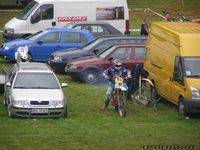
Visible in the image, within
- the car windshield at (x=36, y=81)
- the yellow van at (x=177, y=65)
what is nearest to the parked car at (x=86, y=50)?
the yellow van at (x=177, y=65)

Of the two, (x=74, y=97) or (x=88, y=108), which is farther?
(x=74, y=97)

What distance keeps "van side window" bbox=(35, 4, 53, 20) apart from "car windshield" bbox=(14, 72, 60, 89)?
13.7 m

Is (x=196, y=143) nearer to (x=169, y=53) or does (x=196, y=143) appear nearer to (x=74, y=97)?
(x=169, y=53)

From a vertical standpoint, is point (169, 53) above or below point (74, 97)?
above

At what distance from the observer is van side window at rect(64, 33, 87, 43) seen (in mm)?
28602

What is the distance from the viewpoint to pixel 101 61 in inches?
974

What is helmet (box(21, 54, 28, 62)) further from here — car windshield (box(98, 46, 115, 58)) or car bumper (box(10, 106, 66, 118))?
car bumper (box(10, 106, 66, 118))

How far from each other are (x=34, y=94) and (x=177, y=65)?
4.24 metres

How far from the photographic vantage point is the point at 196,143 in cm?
1605

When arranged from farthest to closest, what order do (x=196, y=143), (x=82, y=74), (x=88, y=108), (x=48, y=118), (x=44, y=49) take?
(x=44, y=49), (x=82, y=74), (x=88, y=108), (x=48, y=118), (x=196, y=143)

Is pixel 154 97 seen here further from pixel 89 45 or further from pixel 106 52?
pixel 89 45

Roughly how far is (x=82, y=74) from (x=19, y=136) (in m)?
8.64

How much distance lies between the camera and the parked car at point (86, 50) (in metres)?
26.2

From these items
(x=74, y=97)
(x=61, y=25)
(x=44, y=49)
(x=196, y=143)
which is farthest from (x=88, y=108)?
(x=61, y=25)
